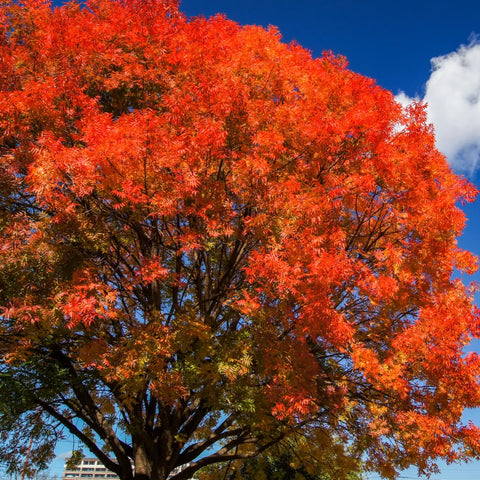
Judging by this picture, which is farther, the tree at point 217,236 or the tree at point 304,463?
the tree at point 304,463

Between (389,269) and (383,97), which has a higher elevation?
(383,97)

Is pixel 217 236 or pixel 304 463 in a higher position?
pixel 217 236

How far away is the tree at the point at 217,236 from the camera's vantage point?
22.6 feet

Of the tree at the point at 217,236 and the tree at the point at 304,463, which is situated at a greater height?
the tree at the point at 217,236

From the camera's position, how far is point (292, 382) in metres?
7.18

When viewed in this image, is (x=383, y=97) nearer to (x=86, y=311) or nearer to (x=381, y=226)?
(x=381, y=226)

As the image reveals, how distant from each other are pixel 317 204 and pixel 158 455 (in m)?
6.71

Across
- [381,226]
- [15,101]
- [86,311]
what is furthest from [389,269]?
[15,101]

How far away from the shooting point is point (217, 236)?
8219 mm

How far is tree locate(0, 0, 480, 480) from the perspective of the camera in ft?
22.6

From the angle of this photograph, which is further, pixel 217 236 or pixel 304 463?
Answer: pixel 304 463

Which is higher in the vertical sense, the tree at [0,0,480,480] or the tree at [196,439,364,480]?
the tree at [0,0,480,480]

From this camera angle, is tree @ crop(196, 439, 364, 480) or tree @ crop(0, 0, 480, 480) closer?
tree @ crop(0, 0, 480, 480)

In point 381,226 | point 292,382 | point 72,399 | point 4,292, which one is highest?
point 381,226
